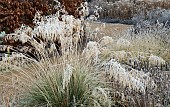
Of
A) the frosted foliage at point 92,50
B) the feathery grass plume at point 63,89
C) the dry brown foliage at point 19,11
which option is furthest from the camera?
the dry brown foliage at point 19,11

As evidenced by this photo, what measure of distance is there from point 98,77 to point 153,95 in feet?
2.43

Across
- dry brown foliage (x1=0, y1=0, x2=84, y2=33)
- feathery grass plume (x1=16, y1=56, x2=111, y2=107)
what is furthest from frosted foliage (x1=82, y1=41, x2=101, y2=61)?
dry brown foliage (x1=0, y1=0, x2=84, y2=33)

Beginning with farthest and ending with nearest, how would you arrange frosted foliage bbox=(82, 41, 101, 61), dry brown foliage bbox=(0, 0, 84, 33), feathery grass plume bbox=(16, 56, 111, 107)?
dry brown foliage bbox=(0, 0, 84, 33), frosted foliage bbox=(82, 41, 101, 61), feathery grass plume bbox=(16, 56, 111, 107)

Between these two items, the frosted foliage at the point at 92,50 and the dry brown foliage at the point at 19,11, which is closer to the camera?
the frosted foliage at the point at 92,50

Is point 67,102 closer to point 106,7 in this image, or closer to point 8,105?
point 8,105

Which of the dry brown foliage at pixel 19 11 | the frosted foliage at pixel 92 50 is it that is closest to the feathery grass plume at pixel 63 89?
the frosted foliage at pixel 92 50

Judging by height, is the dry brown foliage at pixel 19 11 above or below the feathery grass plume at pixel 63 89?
above

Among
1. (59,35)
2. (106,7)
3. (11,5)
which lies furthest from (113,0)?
(59,35)

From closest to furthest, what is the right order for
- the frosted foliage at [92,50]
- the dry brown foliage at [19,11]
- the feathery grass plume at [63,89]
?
the feathery grass plume at [63,89] → the frosted foliage at [92,50] → the dry brown foliage at [19,11]

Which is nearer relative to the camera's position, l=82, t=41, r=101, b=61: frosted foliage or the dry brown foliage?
l=82, t=41, r=101, b=61: frosted foliage

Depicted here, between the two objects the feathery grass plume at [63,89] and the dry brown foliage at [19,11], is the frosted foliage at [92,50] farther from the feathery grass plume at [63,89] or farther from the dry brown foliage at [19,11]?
the dry brown foliage at [19,11]

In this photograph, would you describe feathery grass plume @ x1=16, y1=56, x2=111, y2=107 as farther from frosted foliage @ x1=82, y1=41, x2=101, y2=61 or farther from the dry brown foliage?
the dry brown foliage

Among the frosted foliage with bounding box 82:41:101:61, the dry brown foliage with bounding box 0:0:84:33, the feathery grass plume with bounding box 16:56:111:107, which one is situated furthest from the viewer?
the dry brown foliage with bounding box 0:0:84:33

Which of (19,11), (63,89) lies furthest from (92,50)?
(19,11)
